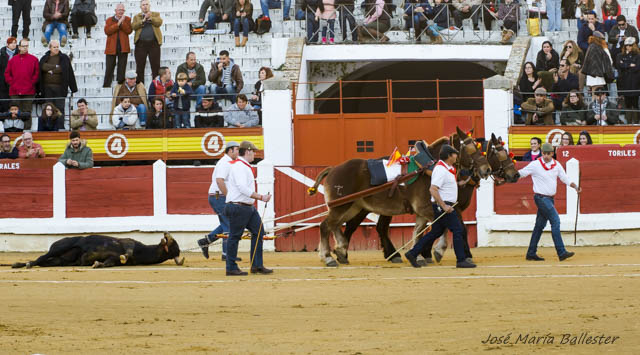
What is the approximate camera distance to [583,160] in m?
19.5

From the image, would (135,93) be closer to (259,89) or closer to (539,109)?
(259,89)

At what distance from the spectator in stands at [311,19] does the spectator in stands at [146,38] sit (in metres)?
3.21

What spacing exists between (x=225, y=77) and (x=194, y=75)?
2.07ft

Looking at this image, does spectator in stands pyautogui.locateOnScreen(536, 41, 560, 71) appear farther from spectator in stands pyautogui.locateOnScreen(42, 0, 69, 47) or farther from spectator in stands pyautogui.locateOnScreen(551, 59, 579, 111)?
spectator in stands pyautogui.locateOnScreen(42, 0, 69, 47)

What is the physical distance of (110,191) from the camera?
20.0m

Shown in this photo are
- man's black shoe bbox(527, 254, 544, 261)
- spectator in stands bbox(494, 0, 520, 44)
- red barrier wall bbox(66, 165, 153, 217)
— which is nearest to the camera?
man's black shoe bbox(527, 254, 544, 261)

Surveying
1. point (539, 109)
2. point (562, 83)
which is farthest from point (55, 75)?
point (562, 83)

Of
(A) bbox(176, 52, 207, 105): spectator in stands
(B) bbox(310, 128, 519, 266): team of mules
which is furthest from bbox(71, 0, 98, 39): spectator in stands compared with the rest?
(B) bbox(310, 128, 519, 266): team of mules

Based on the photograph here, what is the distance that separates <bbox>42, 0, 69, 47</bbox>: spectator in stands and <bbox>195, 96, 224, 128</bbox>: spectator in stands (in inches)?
211

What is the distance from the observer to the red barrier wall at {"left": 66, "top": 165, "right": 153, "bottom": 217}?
784 inches

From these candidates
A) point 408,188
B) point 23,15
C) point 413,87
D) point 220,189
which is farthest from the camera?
point 413,87

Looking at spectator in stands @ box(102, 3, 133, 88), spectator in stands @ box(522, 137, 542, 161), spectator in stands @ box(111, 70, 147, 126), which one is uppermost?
spectator in stands @ box(102, 3, 133, 88)

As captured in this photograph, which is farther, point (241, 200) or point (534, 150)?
point (534, 150)

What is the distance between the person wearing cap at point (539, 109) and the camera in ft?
69.9
